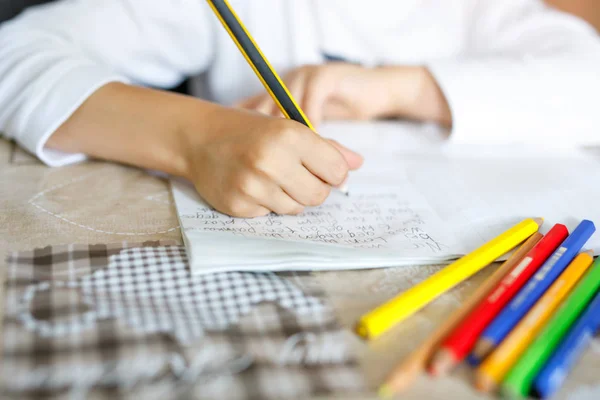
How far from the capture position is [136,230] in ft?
1.16

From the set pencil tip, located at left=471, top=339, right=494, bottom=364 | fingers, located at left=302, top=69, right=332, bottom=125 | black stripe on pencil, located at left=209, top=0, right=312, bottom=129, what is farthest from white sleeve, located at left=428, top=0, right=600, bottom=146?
pencil tip, located at left=471, top=339, right=494, bottom=364

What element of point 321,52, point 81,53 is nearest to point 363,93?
Answer: point 321,52

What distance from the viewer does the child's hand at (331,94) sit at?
0.50m

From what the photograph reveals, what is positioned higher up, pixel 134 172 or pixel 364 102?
pixel 364 102

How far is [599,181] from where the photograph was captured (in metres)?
0.45

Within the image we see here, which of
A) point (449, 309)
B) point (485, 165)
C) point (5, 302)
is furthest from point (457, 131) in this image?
point (5, 302)

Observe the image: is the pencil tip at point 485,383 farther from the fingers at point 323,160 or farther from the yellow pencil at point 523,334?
the fingers at point 323,160

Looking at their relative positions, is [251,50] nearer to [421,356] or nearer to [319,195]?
[319,195]

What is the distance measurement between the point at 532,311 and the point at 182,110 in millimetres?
290

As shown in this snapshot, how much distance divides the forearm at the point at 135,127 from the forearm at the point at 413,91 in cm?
21

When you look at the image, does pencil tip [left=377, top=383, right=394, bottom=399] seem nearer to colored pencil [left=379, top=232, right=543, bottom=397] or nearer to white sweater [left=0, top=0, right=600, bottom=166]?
colored pencil [left=379, top=232, right=543, bottom=397]

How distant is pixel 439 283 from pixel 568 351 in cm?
7

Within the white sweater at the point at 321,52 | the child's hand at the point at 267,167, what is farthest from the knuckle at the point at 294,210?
the white sweater at the point at 321,52

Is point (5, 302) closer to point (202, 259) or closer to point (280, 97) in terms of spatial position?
point (202, 259)
